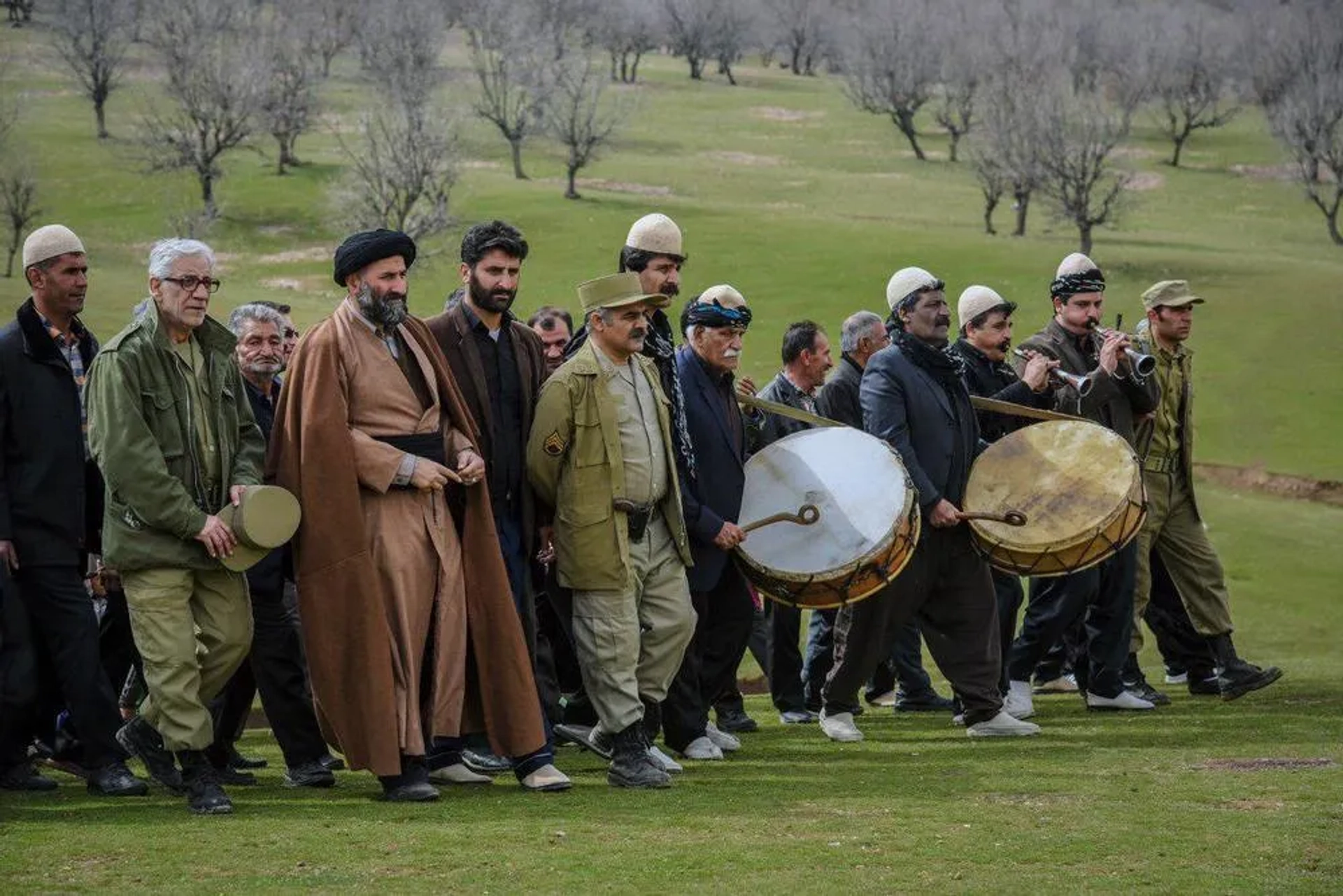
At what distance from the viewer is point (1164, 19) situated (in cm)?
13612

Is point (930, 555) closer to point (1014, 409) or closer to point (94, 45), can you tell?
point (1014, 409)

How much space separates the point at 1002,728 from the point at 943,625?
0.68 m

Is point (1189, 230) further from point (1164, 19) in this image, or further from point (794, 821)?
point (1164, 19)

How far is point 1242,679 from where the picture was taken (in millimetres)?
12477

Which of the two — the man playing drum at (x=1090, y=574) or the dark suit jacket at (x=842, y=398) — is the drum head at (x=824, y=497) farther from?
the dark suit jacket at (x=842, y=398)

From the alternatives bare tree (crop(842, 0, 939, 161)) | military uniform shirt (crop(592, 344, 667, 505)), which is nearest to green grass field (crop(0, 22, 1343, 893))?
military uniform shirt (crop(592, 344, 667, 505))

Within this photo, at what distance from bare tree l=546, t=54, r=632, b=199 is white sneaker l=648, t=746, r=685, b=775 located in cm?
5366

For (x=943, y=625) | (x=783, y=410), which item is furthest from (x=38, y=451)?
(x=943, y=625)

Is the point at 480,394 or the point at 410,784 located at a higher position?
the point at 480,394

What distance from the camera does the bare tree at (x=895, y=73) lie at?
8569cm

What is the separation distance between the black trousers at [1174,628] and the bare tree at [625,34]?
89.9m

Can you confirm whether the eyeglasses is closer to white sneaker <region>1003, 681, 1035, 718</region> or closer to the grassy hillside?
white sneaker <region>1003, 681, 1035, 718</region>

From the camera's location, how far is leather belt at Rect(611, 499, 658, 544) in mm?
9000

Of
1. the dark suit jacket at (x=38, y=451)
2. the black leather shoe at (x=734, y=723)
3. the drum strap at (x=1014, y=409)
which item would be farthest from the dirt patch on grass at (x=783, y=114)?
the dark suit jacket at (x=38, y=451)
